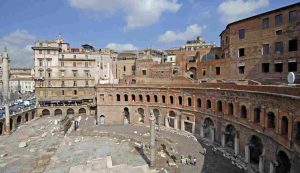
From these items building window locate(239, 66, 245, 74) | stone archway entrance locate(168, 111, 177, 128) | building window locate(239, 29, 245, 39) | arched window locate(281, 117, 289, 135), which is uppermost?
building window locate(239, 29, 245, 39)

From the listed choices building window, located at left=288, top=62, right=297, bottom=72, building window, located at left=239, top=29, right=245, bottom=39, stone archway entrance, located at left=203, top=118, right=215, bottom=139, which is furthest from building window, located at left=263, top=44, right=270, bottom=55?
stone archway entrance, located at left=203, top=118, right=215, bottom=139

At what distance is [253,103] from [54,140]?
27112 mm

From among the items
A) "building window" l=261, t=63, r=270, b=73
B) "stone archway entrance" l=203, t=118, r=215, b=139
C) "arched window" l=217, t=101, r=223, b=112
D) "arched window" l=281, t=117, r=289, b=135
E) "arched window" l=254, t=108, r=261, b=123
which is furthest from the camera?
"stone archway entrance" l=203, t=118, r=215, b=139

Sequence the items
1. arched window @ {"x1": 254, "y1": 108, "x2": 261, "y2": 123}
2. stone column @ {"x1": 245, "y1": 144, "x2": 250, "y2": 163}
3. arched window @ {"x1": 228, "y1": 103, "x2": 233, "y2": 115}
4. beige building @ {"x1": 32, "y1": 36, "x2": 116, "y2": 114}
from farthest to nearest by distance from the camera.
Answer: beige building @ {"x1": 32, "y1": 36, "x2": 116, "y2": 114} → arched window @ {"x1": 228, "y1": 103, "x2": 233, "y2": 115} → stone column @ {"x1": 245, "y1": 144, "x2": 250, "y2": 163} → arched window @ {"x1": 254, "y1": 108, "x2": 261, "y2": 123}

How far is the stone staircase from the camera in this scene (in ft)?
76.7

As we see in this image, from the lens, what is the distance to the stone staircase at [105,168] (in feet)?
76.7

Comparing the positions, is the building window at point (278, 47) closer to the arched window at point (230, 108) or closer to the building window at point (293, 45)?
the building window at point (293, 45)

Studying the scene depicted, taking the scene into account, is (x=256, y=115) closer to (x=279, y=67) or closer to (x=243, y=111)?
(x=243, y=111)

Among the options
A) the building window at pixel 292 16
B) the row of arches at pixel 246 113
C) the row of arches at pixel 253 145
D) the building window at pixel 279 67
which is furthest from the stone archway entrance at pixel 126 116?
the building window at pixel 292 16

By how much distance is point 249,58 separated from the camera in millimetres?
36219

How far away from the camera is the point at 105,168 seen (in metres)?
24.0

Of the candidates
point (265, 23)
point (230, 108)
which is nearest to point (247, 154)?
point (230, 108)

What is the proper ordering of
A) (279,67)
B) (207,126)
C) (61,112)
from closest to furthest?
(279,67)
(207,126)
(61,112)

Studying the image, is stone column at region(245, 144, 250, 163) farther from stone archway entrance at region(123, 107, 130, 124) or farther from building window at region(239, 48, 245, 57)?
stone archway entrance at region(123, 107, 130, 124)
